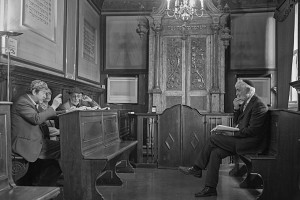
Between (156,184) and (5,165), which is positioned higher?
(5,165)

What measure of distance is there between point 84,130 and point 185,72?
4929 mm

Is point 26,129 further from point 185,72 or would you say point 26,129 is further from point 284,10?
point 284,10

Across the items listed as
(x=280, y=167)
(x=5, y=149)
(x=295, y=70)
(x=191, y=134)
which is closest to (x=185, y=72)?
(x=295, y=70)

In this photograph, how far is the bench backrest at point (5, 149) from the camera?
245 centimetres

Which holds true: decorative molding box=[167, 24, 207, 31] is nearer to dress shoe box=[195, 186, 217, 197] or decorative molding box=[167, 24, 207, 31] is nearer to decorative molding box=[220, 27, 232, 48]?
decorative molding box=[220, 27, 232, 48]

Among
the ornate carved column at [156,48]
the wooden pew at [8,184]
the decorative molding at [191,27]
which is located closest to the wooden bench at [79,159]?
the wooden pew at [8,184]

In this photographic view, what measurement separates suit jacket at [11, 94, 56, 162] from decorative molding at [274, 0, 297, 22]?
5.14m

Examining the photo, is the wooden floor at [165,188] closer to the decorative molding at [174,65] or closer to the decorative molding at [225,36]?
the decorative molding at [174,65]

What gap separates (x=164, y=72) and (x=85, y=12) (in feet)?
7.29

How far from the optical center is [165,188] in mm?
4477

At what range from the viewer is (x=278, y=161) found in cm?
368

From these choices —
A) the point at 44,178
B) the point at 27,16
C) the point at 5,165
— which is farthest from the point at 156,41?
the point at 5,165

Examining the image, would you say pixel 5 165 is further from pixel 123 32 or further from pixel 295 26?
pixel 123 32

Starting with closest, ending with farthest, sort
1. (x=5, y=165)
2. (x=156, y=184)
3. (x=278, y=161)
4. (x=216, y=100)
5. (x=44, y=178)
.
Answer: (x=5, y=165) → (x=278, y=161) → (x=44, y=178) → (x=156, y=184) → (x=216, y=100)
